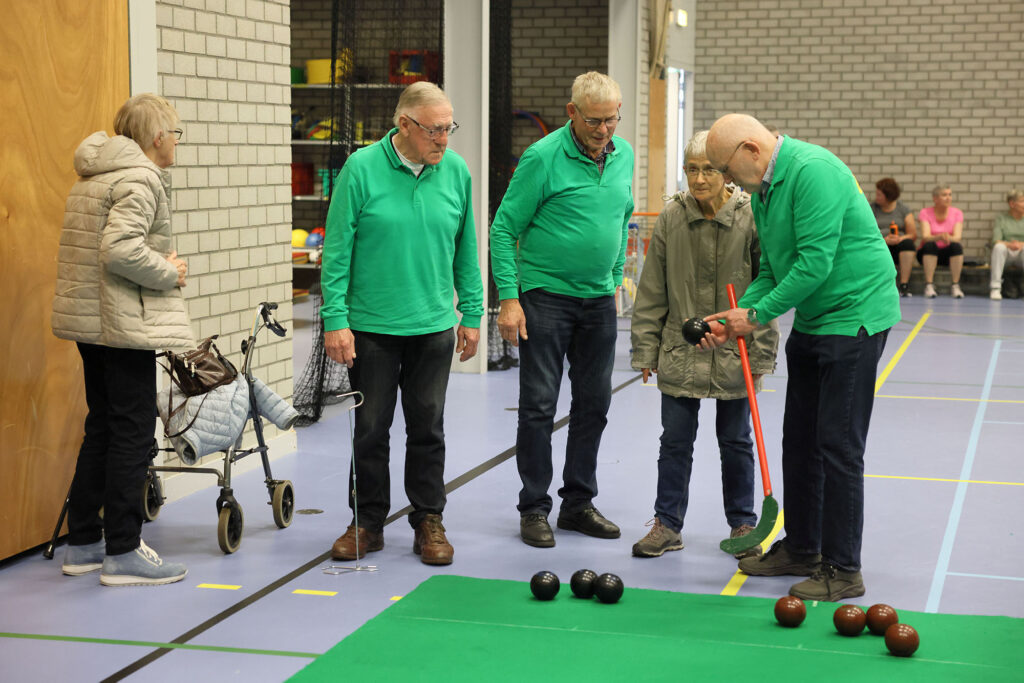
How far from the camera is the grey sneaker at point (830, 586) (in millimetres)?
3760

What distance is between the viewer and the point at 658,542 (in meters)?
4.29

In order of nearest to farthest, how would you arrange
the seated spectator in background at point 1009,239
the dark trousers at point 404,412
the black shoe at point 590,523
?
1. the dark trousers at point 404,412
2. the black shoe at point 590,523
3. the seated spectator in background at point 1009,239

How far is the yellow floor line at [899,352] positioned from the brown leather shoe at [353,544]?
3548 millimetres

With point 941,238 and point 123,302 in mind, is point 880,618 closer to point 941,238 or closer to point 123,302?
point 123,302

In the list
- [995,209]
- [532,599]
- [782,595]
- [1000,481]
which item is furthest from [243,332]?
[995,209]

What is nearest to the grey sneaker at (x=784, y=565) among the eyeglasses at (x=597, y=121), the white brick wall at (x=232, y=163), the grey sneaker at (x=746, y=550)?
the grey sneaker at (x=746, y=550)

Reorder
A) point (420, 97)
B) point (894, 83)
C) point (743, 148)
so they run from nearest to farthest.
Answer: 1. point (743, 148)
2. point (420, 97)
3. point (894, 83)

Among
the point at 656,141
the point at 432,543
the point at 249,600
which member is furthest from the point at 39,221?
the point at 656,141

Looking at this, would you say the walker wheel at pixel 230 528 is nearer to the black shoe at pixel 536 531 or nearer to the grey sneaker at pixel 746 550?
the black shoe at pixel 536 531

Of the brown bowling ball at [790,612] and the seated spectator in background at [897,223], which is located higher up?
the seated spectator in background at [897,223]

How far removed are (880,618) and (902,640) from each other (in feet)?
0.52

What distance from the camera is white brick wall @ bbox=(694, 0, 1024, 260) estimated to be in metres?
13.8

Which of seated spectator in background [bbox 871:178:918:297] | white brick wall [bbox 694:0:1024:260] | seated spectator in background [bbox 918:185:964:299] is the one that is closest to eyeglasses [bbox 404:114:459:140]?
seated spectator in background [bbox 871:178:918:297]

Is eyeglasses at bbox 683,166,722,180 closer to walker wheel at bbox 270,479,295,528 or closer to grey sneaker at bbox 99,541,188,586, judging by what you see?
walker wheel at bbox 270,479,295,528
